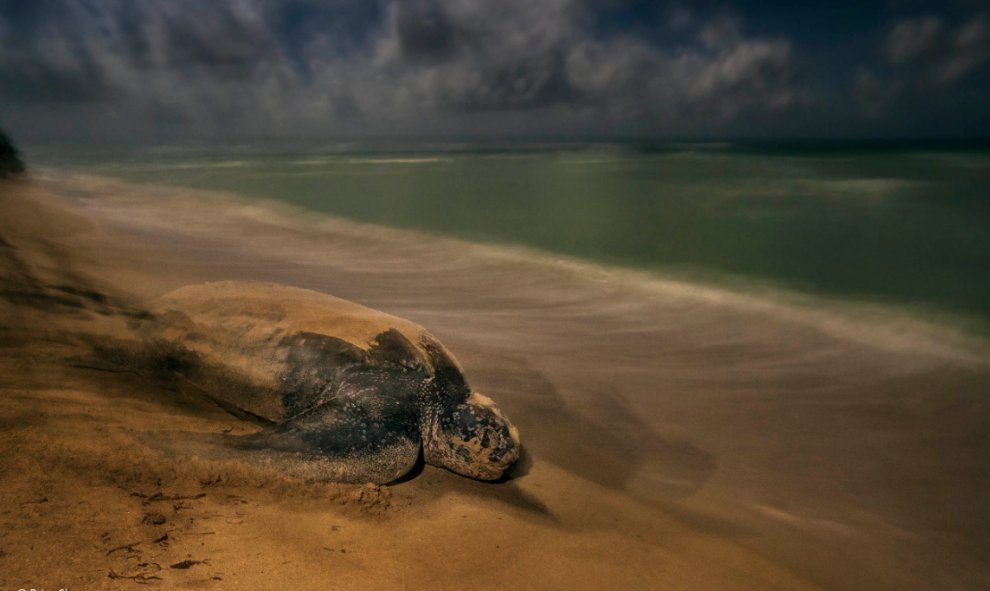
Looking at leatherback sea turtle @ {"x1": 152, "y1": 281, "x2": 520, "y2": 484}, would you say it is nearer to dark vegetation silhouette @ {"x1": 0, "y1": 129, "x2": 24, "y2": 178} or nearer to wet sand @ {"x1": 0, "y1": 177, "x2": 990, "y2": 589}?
wet sand @ {"x1": 0, "y1": 177, "x2": 990, "y2": 589}

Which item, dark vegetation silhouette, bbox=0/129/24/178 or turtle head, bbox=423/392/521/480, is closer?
turtle head, bbox=423/392/521/480

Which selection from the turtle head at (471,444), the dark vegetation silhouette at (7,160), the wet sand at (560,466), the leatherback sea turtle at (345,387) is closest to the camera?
the wet sand at (560,466)

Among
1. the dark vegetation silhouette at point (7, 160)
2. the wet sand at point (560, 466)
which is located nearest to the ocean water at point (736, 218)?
the wet sand at point (560, 466)

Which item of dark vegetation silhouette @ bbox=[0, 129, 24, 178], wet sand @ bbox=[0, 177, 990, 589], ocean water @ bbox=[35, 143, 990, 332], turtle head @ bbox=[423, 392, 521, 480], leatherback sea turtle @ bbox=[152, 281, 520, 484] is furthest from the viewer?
dark vegetation silhouette @ bbox=[0, 129, 24, 178]

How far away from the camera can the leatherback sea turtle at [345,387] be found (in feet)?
8.38

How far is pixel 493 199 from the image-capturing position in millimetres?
17938

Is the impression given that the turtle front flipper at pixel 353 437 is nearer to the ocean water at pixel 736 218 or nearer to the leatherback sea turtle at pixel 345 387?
the leatherback sea turtle at pixel 345 387

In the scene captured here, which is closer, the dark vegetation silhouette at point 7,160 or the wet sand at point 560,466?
the wet sand at point 560,466

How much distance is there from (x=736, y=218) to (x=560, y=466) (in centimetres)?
1309

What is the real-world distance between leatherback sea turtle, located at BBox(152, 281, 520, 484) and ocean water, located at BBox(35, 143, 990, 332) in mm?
6310

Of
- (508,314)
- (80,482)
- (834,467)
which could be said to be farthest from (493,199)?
(80,482)

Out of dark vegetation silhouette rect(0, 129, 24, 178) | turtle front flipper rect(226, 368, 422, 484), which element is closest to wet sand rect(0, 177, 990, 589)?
turtle front flipper rect(226, 368, 422, 484)

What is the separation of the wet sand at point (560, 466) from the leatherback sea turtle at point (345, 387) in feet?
0.43

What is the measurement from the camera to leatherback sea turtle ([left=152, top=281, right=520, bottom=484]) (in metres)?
2.55
